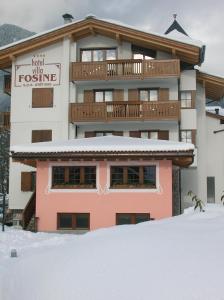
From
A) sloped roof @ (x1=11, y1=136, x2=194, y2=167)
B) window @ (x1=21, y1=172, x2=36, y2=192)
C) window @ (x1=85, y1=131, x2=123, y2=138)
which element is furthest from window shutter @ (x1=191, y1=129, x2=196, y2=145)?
A: window @ (x1=21, y1=172, x2=36, y2=192)

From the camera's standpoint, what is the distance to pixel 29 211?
23109 millimetres

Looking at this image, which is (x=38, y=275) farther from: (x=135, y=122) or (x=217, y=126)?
(x=217, y=126)

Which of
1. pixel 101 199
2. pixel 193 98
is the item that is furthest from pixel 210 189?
pixel 101 199

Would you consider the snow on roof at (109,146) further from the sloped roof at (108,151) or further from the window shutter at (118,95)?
the window shutter at (118,95)

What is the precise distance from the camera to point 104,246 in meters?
8.84

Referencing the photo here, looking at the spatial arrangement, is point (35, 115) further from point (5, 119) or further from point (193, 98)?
point (193, 98)

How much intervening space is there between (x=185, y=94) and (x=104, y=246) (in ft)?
68.8

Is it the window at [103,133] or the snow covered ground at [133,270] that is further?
the window at [103,133]

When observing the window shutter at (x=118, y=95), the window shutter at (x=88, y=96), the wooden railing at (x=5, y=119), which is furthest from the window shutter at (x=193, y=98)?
the wooden railing at (x=5, y=119)

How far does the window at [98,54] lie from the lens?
29266 mm

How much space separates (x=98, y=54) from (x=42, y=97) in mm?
4736

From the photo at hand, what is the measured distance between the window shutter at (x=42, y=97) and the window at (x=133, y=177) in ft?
29.9

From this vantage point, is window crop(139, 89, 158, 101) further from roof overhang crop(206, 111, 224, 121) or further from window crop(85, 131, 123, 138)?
roof overhang crop(206, 111, 224, 121)

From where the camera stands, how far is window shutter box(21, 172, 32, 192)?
27.6 meters
